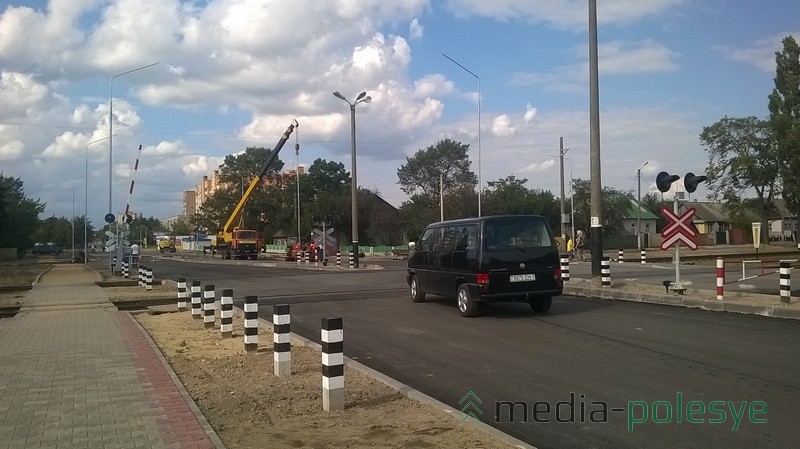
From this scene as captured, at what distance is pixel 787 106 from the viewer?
63.9m

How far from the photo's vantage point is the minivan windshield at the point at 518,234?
12.8 m

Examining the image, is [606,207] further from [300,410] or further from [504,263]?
[300,410]

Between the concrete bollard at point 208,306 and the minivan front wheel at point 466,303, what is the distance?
15.5 feet

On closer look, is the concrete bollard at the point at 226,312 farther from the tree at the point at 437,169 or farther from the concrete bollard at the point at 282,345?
the tree at the point at 437,169

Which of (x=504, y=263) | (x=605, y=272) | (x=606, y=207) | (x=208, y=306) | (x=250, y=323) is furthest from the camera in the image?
(x=606, y=207)

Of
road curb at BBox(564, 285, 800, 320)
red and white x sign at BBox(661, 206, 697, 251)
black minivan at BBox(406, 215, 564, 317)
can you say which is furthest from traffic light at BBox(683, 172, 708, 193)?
black minivan at BBox(406, 215, 564, 317)

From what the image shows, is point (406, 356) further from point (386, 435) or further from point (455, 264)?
point (455, 264)

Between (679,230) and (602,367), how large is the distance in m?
8.66

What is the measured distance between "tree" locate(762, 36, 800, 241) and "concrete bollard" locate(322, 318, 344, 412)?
63986 mm

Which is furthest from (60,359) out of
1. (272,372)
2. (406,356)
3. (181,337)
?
(406,356)

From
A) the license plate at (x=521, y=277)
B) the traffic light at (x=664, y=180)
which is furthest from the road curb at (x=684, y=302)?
the license plate at (x=521, y=277)

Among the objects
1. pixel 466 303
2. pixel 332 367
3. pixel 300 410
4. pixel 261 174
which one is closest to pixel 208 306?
pixel 466 303

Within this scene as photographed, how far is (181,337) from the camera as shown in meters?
11.6

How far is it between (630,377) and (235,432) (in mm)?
4257
